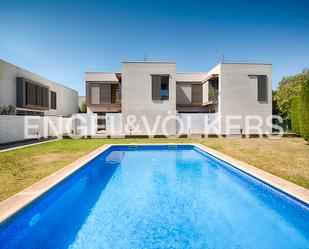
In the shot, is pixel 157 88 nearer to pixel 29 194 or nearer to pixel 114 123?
pixel 114 123

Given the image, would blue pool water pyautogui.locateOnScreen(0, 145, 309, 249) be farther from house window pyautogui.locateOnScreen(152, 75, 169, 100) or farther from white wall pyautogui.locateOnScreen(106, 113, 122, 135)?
house window pyautogui.locateOnScreen(152, 75, 169, 100)

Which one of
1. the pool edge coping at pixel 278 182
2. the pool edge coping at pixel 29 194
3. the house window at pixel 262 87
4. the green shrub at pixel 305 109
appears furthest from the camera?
the house window at pixel 262 87

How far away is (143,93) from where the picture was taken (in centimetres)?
1962

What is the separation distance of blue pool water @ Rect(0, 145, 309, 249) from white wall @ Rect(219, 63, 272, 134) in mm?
14208

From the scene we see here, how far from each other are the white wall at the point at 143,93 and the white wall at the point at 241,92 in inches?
217

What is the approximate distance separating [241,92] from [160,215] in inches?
752

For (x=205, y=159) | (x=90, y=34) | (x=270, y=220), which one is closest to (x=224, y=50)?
(x=90, y=34)

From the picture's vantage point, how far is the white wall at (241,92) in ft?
65.2

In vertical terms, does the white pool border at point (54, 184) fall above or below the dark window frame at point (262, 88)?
below

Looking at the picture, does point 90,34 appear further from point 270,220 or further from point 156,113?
point 270,220

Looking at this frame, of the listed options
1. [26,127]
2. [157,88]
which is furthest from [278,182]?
[26,127]

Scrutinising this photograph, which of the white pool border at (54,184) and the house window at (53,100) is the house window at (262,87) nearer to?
the white pool border at (54,184)

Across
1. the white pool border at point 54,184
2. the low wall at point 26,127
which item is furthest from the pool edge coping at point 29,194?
the low wall at point 26,127

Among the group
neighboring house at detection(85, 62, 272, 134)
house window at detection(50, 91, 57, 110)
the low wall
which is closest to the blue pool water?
the low wall
